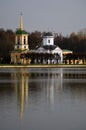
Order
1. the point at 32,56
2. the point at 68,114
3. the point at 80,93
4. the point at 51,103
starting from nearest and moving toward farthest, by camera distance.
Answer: the point at 68,114
the point at 51,103
the point at 80,93
the point at 32,56

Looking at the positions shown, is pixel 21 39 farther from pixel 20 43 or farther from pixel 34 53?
pixel 34 53

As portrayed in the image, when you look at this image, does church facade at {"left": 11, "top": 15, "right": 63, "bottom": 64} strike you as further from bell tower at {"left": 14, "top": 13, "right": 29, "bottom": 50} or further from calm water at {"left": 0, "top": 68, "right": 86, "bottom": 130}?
calm water at {"left": 0, "top": 68, "right": 86, "bottom": 130}

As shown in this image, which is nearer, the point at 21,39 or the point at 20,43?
the point at 21,39

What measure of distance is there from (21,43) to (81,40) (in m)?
21.1

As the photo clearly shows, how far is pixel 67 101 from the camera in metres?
18.4

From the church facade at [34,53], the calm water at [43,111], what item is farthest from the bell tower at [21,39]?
the calm water at [43,111]

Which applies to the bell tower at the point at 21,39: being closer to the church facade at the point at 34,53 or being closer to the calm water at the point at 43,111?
the church facade at the point at 34,53

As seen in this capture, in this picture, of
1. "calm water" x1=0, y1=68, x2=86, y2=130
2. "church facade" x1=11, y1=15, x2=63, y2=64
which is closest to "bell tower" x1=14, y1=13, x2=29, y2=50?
"church facade" x1=11, y1=15, x2=63, y2=64

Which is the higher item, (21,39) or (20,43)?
(21,39)

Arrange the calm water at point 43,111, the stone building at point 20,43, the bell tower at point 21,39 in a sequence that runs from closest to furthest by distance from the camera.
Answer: the calm water at point 43,111
the stone building at point 20,43
the bell tower at point 21,39

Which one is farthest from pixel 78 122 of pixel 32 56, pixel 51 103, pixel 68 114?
pixel 32 56

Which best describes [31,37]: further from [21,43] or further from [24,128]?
[24,128]

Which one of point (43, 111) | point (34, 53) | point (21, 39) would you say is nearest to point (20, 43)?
point (21, 39)

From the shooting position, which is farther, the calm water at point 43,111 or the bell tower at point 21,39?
the bell tower at point 21,39
